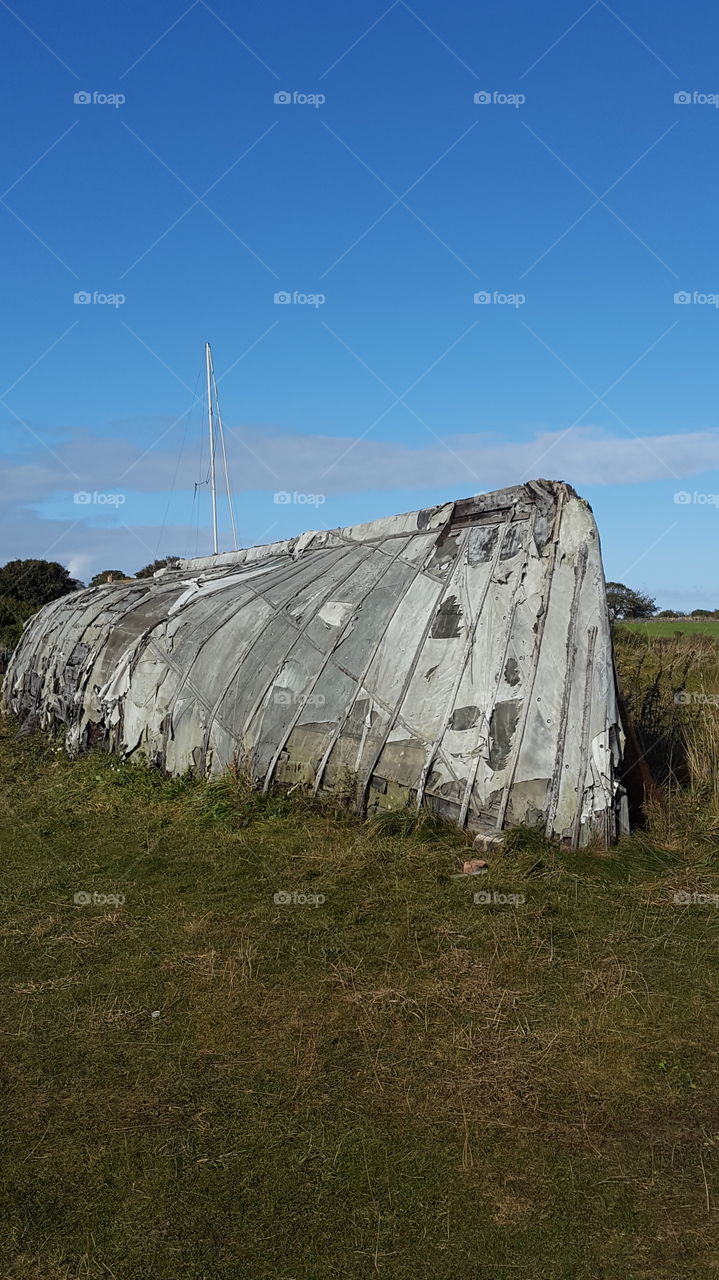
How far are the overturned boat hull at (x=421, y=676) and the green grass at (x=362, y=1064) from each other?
52 cm

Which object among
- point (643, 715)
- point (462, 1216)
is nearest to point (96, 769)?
point (643, 715)

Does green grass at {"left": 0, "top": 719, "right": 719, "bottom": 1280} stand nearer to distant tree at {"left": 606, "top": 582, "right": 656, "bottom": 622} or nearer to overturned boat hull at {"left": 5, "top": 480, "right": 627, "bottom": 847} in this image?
overturned boat hull at {"left": 5, "top": 480, "right": 627, "bottom": 847}

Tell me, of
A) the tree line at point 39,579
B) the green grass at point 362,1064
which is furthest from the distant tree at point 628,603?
the green grass at point 362,1064

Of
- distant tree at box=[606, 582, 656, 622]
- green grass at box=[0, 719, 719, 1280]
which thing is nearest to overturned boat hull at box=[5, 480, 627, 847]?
green grass at box=[0, 719, 719, 1280]

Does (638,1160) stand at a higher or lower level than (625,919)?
lower

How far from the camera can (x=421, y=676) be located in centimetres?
855

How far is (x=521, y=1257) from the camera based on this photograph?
3.43m

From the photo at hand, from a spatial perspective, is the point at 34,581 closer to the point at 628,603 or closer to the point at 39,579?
the point at 39,579

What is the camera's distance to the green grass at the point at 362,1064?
3.54 m

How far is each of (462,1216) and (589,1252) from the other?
0.50m

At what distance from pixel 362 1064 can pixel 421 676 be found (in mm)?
4320

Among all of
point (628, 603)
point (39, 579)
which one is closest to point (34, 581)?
point (39, 579)

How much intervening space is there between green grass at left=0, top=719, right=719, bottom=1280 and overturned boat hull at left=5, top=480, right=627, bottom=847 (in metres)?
0.52

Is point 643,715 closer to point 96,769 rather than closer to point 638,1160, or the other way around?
point 96,769
